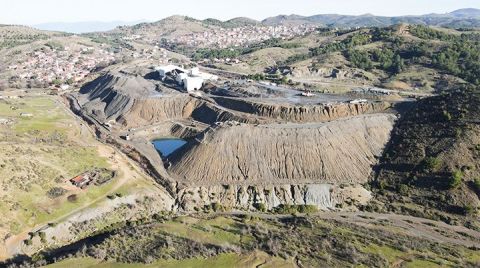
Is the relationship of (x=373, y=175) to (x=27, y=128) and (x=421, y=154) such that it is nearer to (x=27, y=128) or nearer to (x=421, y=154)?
(x=421, y=154)

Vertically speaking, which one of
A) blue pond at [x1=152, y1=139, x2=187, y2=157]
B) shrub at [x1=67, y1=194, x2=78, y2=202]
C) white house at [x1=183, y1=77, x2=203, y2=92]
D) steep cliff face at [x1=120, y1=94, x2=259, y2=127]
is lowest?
blue pond at [x1=152, y1=139, x2=187, y2=157]

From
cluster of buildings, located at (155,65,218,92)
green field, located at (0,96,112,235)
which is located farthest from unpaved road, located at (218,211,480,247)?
cluster of buildings, located at (155,65,218,92)

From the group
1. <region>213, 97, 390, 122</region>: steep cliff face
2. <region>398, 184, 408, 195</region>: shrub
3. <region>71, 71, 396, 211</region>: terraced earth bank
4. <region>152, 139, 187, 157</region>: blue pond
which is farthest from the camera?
<region>213, 97, 390, 122</region>: steep cliff face

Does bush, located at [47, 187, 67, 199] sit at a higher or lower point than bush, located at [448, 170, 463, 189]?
higher

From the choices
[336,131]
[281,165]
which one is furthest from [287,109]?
[281,165]

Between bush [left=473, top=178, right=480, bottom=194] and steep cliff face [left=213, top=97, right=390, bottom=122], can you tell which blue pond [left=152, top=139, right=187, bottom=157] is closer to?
steep cliff face [left=213, top=97, right=390, bottom=122]

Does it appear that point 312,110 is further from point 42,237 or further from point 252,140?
point 42,237

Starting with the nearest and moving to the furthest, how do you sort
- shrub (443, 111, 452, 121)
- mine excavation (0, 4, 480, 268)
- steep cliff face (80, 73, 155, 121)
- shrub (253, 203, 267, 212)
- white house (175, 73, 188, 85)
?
mine excavation (0, 4, 480, 268) < shrub (253, 203, 267, 212) < shrub (443, 111, 452, 121) < steep cliff face (80, 73, 155, 121) < white house (175, 73, 188, 85)
